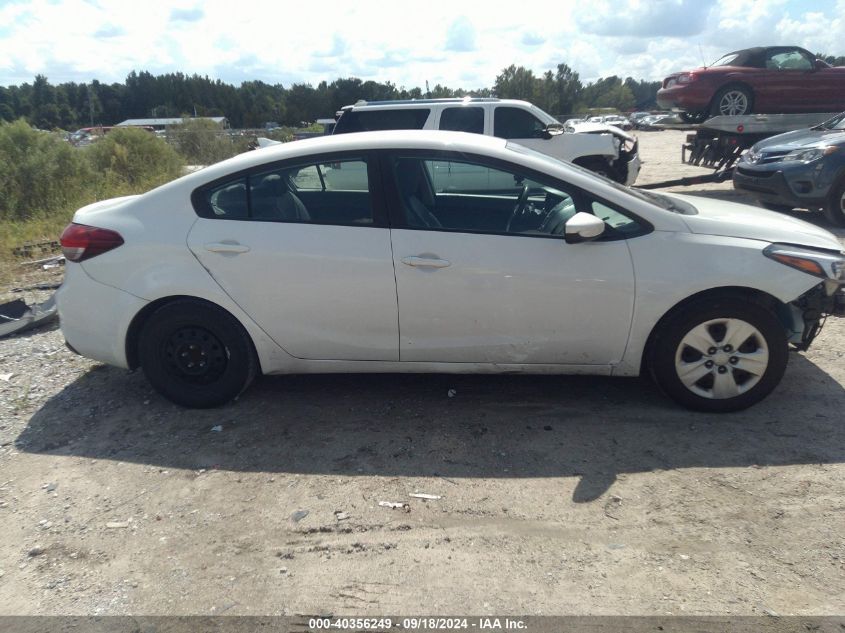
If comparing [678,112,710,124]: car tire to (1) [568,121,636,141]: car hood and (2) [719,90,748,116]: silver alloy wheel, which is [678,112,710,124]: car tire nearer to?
(2) [719,90,748,116]: silver alloy wheel

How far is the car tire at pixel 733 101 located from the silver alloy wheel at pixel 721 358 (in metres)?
10.7

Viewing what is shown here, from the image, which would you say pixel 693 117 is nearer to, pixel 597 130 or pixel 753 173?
pixel 597 130

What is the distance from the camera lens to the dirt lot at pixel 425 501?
2.72 metres

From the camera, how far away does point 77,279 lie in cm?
424

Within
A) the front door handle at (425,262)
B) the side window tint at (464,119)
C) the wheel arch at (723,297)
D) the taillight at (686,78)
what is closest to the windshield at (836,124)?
the taillight at (686,78)

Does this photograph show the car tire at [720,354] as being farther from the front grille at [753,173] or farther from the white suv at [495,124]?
the white suv at [495,124]

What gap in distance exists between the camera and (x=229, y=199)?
164 inches

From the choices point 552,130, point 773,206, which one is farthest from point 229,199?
point 773,206

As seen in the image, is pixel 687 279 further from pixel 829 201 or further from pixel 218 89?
pixel 218 89

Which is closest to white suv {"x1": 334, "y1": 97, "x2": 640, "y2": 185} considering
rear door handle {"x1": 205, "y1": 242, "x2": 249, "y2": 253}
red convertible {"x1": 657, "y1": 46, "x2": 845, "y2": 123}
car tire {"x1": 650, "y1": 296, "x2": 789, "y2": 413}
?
red convertible {"x1": 657, "y1": 46, "x2": 845, "y2": 123}

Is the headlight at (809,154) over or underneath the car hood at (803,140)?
underneath

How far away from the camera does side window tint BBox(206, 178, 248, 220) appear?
13.6ft

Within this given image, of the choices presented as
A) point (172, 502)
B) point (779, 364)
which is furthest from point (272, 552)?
point (779, 364)

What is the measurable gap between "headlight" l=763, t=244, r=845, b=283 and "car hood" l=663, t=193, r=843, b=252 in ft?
0.23
